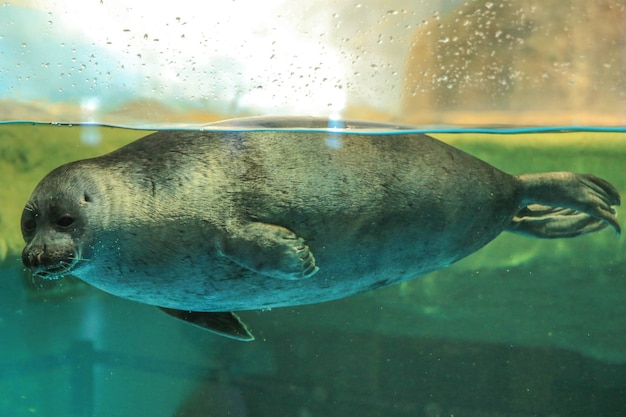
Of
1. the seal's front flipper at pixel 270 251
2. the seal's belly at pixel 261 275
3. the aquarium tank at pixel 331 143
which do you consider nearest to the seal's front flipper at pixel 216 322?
the seal's belly at pixel 261 275

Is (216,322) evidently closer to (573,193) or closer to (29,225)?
(29,225)

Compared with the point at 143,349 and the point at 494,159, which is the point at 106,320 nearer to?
the point at 143,349

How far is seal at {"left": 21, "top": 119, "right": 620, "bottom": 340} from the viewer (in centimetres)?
340

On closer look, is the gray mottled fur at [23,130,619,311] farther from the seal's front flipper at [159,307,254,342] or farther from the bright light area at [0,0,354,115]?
the bright light area at [0,0,354,115]

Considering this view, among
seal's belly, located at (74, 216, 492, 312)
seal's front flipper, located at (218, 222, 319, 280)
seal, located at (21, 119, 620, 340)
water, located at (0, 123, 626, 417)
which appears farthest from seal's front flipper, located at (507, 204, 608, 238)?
seal's front flipper, located at (218, 222, 319, 280)

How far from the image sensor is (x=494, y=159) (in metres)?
6.33

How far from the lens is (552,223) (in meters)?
4.66

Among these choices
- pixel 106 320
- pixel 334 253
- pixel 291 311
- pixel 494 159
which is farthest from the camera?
pixel 106 320

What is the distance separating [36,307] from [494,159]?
16.9ft

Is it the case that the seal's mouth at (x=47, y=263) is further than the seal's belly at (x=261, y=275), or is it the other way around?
the seal's belly at (x=261, y=275)

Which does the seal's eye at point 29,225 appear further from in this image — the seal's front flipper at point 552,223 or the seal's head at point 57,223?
the seal's front flipper at point 552,223

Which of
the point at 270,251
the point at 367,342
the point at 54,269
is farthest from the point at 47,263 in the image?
the point at 367,342

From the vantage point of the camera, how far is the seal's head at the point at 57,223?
10.4 ft

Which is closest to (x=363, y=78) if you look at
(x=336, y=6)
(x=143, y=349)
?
(x=336, y=6)
